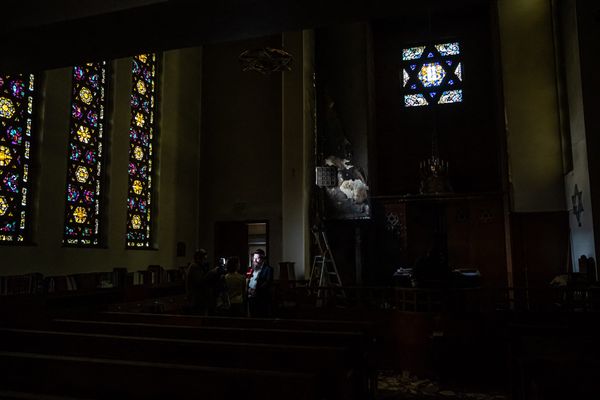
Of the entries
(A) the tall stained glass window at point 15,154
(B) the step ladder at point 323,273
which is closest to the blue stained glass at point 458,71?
(B) the step ladder at point 323,273

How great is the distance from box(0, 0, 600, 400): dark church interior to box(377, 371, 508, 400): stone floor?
44 millimetres

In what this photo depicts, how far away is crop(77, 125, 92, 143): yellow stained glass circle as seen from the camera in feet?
30.6

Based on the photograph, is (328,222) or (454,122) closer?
(328,222)

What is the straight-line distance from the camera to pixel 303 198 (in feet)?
36.9

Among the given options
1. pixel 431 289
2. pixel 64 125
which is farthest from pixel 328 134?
pixel 431 289

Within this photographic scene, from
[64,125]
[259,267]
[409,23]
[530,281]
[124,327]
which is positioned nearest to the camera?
[124,327]

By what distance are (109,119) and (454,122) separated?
9504 mm

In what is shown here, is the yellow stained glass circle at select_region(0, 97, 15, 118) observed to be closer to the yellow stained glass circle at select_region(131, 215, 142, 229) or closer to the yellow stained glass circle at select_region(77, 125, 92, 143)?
the yellow stained glass circle at select_region(77, 125, 92, 143)

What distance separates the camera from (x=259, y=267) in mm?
6578

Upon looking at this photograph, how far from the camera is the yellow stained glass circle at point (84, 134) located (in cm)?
934

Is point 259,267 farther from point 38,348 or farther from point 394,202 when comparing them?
point 394,202

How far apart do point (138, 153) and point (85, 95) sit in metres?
1.99

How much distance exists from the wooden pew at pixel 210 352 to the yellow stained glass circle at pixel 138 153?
26.7ft

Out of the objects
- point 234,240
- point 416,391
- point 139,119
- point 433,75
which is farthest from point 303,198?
point 416,391
